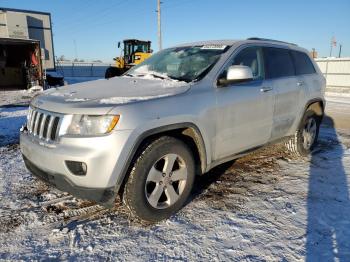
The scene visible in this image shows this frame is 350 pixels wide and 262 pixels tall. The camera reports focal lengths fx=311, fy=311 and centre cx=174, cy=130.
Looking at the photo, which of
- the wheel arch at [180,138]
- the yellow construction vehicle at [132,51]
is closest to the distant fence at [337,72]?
the yellow construction vehicle at [132,51]

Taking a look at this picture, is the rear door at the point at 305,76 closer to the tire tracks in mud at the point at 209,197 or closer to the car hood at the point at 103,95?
the tire tracks in mud at the point at 209,197

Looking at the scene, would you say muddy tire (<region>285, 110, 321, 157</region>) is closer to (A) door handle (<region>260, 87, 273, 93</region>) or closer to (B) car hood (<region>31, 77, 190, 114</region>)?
(A) door handle (<region>260, 87, 273, 93</region>)

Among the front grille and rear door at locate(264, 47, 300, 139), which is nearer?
the front grille

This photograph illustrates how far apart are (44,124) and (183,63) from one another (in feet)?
5.97

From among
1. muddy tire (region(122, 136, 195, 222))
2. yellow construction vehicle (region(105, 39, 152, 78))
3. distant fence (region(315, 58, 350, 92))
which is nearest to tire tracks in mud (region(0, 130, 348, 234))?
muddy tire (region(122, 136, 195, 222))

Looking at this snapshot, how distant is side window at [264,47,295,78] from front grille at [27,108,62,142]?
2835 millimetres

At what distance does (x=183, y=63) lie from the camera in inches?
153

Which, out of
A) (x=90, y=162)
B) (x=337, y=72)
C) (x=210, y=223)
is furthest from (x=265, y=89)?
(x=337, y=72)

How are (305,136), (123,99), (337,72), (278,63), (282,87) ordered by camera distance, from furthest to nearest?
(337,72) → (305,136) → (278,63) → (282,87) → (123,99)

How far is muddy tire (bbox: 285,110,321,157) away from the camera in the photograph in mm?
5039

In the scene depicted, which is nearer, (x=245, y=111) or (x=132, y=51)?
(x=245, y=111)

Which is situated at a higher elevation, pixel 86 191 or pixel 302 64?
pixel 302 64

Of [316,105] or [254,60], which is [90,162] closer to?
[254,60]

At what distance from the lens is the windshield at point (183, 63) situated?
11.7 ft
